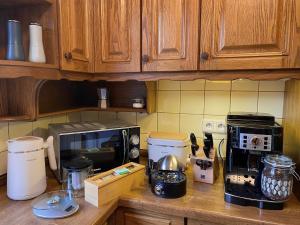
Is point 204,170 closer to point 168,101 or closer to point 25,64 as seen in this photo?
point 168,101

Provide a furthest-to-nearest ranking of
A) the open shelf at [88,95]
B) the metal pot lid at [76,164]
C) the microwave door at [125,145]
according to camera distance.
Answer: the open shelf at [88,95] → the microwave door at [125,145] → the metal pot lid at [76,164]

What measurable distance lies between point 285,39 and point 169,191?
0.80 meters

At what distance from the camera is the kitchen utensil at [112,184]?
3.13 ft

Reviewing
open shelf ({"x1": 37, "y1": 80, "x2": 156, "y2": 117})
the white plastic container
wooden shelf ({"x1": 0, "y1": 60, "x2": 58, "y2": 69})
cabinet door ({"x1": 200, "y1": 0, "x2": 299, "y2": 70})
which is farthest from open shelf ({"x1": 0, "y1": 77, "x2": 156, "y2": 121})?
cabinet door ({"x1": 200, "y1": 0, "x2": 299, "y2": 70})

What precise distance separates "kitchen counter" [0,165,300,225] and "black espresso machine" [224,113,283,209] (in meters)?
0.04

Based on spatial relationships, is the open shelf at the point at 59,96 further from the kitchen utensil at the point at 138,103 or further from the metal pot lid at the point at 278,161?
the metal pot lid at the point at 278,161

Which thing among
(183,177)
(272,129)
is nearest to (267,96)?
(272,129)

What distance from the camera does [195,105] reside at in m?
1.47

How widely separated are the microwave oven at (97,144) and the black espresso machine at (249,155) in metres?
0.52

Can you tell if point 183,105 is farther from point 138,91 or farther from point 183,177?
point 183,177

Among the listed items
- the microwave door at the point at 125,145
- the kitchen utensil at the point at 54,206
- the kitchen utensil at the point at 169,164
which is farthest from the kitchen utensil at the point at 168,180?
the kitchen utensil at the point at 54,206

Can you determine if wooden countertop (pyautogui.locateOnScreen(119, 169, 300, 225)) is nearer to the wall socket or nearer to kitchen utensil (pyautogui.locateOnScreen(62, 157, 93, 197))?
kitchen utensil (pyautogui.locateOnScreen(62, 157, 93, 197))

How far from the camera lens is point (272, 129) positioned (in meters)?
0.96

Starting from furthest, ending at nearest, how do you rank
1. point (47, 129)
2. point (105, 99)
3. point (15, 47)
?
point (105, 99) → point (47, 129) → point (15, 47)
